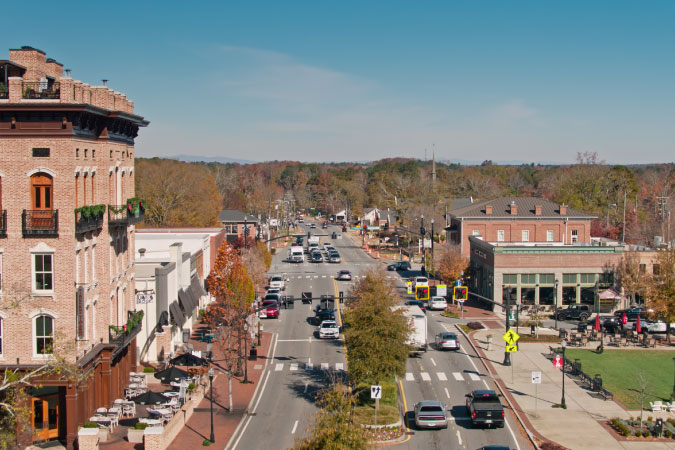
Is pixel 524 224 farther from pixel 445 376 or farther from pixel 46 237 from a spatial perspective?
pixel 46 237

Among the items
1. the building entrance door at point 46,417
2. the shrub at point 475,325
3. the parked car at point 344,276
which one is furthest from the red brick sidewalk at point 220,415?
the parked car at point 344,276

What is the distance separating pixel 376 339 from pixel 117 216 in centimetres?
1556

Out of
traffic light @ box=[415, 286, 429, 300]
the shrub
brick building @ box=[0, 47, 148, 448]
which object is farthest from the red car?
brick building @ box=[0, 47, 148, 448]

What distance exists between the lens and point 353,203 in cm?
19350

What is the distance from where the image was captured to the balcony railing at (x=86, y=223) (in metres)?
33.1

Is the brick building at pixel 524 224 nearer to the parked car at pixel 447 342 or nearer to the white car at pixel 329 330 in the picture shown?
the white car at pixel 329 330

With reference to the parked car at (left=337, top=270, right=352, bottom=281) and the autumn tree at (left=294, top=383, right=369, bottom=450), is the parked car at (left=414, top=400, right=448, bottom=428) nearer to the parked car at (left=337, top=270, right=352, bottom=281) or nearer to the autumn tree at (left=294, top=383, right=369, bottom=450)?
the autumn tree at (left=294, top=383, right=369, bottom=450)

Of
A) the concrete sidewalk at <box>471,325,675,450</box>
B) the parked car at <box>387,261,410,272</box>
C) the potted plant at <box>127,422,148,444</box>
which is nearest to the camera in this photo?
the potted plant at <box>127,422,148,444</box>

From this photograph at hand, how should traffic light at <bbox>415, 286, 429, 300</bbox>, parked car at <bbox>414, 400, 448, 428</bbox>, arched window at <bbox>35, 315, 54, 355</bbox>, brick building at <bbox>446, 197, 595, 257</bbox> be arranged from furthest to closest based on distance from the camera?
brick building at <bbox>446, 197, 595, 257</bbox>
traffic light at <bbox>415, 286, 429, 300</bbox>
parked car at <bbox>414, 400, 448, 428</bbox>
arched window at <bbox>35, 315, 54, 355</bbox>

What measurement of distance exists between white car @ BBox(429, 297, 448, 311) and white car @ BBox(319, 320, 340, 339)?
46.5 ft

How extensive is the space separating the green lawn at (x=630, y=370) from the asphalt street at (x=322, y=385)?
7.54m

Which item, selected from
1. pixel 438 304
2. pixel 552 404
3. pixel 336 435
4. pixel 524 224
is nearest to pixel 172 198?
pixel 524 224

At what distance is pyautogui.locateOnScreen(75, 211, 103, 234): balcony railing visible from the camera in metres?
33.1

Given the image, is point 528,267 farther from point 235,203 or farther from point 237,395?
point 235,203
